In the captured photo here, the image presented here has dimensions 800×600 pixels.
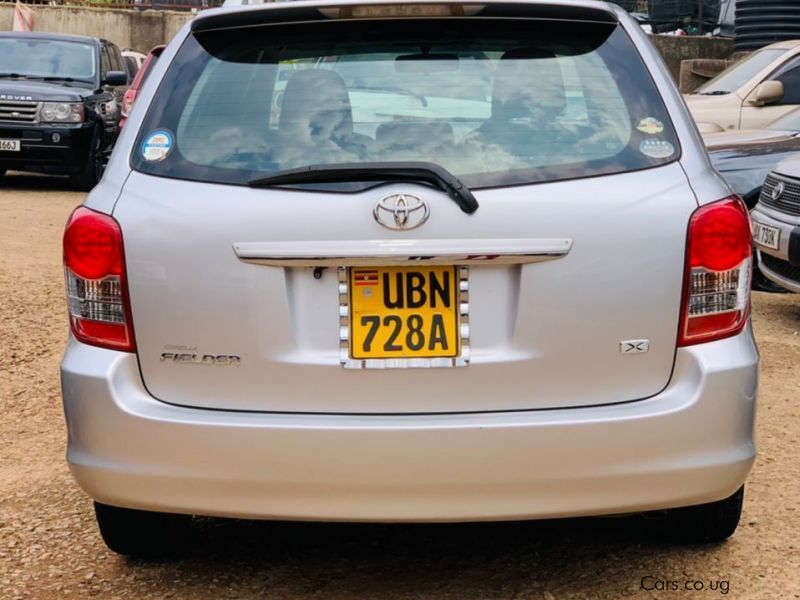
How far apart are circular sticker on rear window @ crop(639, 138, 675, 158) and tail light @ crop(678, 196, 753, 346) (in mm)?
181

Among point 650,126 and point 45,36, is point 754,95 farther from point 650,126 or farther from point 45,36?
point 650,126

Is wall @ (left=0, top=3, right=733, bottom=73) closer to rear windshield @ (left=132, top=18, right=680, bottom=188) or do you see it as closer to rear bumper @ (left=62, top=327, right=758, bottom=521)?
rear windshield @ (left=132, top=18, right=680, bottom=188)

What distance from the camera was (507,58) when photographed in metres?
3.52

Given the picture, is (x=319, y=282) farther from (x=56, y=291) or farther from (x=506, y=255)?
(x=56, y=291)

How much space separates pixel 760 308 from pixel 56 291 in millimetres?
4430

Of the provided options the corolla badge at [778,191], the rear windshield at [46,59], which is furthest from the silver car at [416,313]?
the rear windshield at [46,59]

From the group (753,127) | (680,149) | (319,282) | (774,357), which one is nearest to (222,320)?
(319,282)

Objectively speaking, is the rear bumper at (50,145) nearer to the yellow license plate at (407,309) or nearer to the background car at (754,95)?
the background car at (754,95)

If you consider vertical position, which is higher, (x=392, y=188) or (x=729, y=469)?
(x=392, y=188)

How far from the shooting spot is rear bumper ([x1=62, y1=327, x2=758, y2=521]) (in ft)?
10.5

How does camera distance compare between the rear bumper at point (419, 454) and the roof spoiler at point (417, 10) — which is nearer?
the rear bumper at point (419, 454)

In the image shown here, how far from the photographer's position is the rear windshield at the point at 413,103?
10.9 feet

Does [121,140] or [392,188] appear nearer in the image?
[392,188]

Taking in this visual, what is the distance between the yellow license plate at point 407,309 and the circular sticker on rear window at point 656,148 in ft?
1.98
